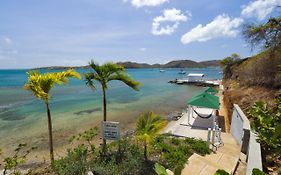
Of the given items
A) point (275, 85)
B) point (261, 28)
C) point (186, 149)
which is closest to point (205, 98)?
point (275, 85)

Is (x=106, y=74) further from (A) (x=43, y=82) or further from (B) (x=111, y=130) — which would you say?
(A) (x=43, y=82)

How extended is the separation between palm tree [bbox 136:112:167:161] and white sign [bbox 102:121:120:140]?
737 mm

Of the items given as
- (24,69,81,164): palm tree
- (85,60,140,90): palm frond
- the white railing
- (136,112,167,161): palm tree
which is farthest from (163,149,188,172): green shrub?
(24,69,81,164): palm tree

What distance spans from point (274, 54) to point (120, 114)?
41.9 ft

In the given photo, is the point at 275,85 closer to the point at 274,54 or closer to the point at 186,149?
the point at 274,54

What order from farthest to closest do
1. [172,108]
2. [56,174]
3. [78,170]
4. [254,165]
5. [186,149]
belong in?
[172,108] < [186,149] < [56,174] < [78,170] < [254,165]

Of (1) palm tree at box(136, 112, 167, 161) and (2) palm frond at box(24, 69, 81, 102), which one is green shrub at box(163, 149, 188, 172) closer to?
(1) palm tree at box(136, 112, 167, 161)

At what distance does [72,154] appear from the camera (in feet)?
22.5

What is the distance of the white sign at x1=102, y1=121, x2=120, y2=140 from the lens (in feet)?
23.3

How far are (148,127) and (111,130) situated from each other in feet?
4.14

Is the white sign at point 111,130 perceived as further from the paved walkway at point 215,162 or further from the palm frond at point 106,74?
the paved walkway at point 215,162

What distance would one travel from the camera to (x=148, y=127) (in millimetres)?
6602

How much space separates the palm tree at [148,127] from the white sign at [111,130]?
2.42 feet

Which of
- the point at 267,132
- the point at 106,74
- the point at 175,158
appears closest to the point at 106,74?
the point at 106,74
